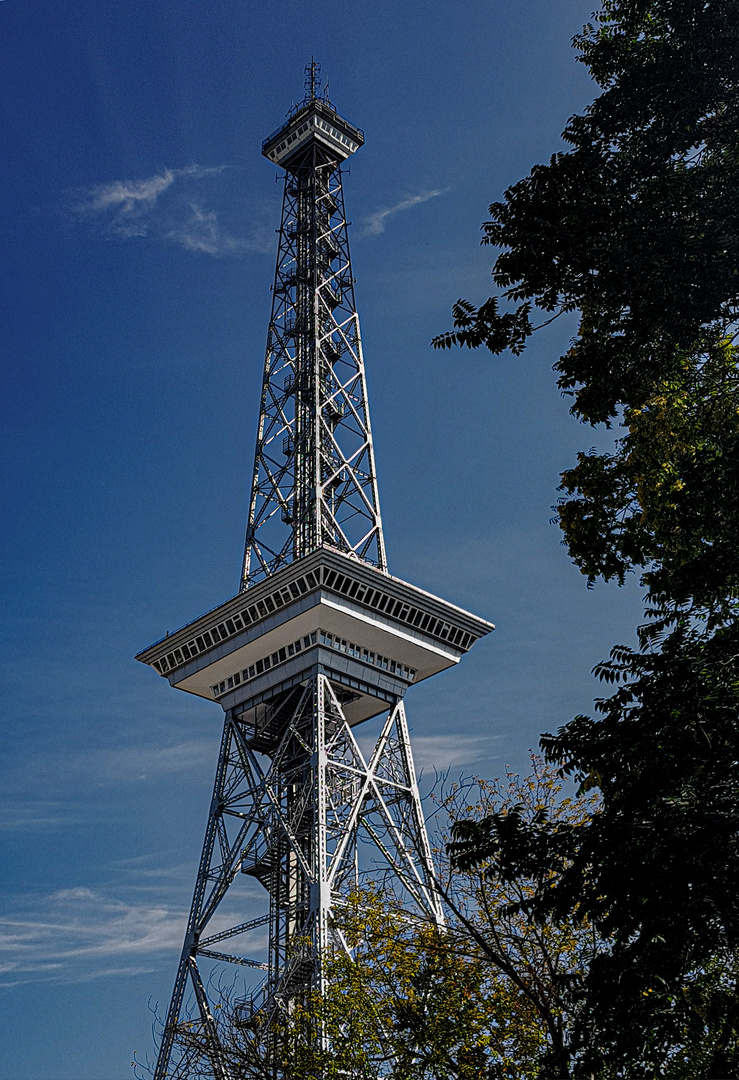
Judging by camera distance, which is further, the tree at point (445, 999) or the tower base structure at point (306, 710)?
the tower base structure at point (306, 710)

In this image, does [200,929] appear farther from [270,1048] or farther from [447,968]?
[447,968]

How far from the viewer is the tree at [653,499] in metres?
12.8

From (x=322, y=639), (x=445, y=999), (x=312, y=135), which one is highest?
(x=312, y=135)

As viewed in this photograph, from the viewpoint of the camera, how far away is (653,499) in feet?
50.0

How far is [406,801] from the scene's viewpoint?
49.8 m

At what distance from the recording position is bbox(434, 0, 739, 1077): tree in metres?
12.8

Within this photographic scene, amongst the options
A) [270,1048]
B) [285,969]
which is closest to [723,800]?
[270,1048]

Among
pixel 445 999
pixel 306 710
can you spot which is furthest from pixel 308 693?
pixel 445 999

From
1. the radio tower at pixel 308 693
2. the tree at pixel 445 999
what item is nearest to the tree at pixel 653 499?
the tree at pixel 445 999

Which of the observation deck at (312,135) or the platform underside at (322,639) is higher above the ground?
the observation deck at (312,135)

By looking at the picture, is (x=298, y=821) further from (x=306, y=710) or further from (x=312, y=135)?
(x=312, y=135)

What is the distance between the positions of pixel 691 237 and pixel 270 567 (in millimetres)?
41085

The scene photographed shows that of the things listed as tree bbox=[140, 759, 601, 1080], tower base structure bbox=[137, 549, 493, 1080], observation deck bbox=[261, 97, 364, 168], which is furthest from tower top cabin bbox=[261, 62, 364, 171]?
tree bbox=[140, 759, 601, 1080]

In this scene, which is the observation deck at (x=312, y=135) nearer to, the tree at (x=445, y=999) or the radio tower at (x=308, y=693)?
the radio tower at (x=308, y=693)
